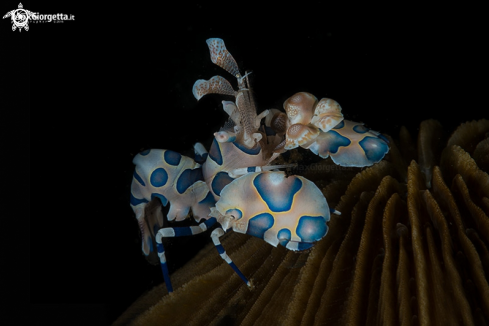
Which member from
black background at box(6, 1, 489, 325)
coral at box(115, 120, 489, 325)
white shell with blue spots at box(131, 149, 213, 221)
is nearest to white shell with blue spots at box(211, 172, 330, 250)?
coral at box(115, 120, 489, 325)

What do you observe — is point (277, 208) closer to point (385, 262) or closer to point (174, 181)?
point (385, 262)

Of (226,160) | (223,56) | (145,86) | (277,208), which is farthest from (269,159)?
(145,86)

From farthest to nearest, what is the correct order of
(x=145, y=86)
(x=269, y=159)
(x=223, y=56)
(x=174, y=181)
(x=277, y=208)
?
1. (x=145, y=86)
2. (x=174, y=181)
3. (x=269, y=159)
4. (x=223, y=56)
5. (x=277, y=208)

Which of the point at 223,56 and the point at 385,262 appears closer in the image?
the point at 385,262

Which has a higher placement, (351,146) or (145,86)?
(145,86)

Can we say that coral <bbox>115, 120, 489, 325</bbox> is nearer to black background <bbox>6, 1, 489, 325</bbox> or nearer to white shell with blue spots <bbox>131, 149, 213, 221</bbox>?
white shell with blue spots <bbox>131, 149, 213, 221</bbox>
